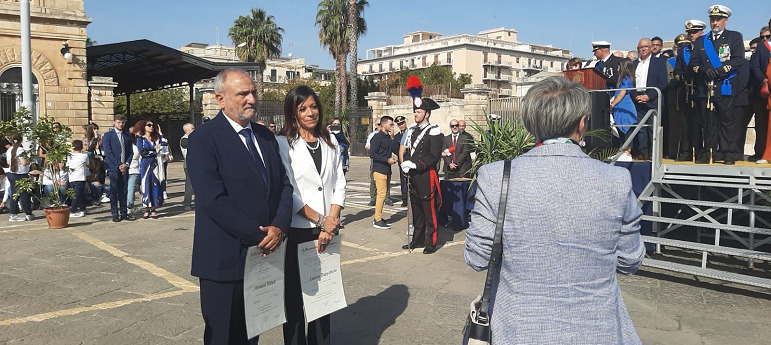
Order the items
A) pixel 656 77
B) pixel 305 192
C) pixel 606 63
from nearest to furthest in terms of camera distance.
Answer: pixel 305 192 < pixel 656 77 < pixel 606 63

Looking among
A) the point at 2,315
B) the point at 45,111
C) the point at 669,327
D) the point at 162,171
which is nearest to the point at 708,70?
the point at 669,327

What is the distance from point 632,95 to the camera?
29.0 ft

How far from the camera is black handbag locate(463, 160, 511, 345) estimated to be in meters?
2.00

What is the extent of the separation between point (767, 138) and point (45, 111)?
21338 mm

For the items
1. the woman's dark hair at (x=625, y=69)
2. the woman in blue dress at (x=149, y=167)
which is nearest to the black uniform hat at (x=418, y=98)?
the woman's dark hair at (x=625, y=69)

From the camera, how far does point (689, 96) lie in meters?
7.82

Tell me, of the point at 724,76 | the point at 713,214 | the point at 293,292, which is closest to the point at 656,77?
the point at 724,76

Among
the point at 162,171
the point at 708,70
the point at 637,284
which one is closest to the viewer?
the point at 637,284

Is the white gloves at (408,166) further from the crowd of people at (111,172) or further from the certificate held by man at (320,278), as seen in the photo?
the crowd of people at (111,172)

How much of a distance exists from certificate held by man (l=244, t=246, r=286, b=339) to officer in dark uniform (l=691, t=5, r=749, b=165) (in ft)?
20.0

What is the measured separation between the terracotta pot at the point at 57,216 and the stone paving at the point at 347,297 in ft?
2.15

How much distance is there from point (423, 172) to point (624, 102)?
11.0 feet

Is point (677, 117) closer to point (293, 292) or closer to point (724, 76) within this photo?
point (724, 76)

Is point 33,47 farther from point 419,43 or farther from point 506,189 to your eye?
point 419,43
